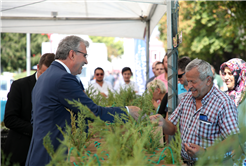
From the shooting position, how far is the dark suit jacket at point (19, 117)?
293 cm

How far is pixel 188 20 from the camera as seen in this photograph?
1590 cm

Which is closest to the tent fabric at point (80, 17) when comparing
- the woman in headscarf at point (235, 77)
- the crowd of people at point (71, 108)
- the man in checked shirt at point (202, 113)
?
the woman in headscarf at point (235, 77)

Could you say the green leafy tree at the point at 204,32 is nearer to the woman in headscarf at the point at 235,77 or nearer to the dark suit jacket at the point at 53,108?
the woman in headscarf at the point at 235,77

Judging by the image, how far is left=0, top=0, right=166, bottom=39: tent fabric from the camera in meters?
5.06

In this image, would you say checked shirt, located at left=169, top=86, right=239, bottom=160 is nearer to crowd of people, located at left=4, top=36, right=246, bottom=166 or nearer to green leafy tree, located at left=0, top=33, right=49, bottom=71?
crowd of people, located at left=4, top=36, right=246, bottom=166

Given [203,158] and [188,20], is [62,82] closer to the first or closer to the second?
[203,158]

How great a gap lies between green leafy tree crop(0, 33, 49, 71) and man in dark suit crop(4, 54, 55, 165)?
26726 mm

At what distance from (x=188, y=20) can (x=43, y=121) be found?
15074 mm

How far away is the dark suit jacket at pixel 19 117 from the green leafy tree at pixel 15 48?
2675cm

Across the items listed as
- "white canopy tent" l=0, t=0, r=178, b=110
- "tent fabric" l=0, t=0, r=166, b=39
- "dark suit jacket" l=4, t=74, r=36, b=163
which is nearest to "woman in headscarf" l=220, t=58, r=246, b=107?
"white canopy tent" l=0, t=0, r=178, b=110

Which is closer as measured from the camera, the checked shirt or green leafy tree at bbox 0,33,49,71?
the checked shirt

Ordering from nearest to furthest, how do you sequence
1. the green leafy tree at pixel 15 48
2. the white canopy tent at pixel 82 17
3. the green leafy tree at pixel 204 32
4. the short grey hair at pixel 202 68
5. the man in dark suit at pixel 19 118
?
1. the short grey hair at pixel 202 68
2. the man in dark suit at pixel 19 118
3. the white canopy tent at pixel 82 17
4. the green leafy tree at pixel 204 32
5. the green leafy tree at pixel 15 48

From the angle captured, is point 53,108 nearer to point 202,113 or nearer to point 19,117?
point 19,117

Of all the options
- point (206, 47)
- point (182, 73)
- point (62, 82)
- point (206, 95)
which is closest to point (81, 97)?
point (62, 82)
